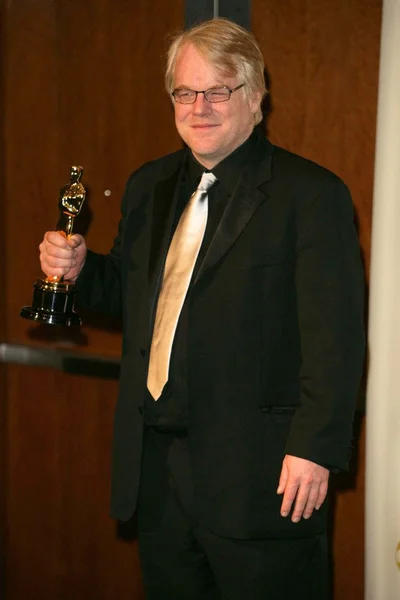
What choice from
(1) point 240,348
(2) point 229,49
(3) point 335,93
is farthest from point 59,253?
(3) point 335,93

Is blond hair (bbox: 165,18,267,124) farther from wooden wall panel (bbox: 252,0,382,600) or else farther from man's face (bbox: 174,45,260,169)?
wooden wall panel (bbox: 252,0,382,600)

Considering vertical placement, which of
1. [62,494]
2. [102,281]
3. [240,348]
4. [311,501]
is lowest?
[62,494]

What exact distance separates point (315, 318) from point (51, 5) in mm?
1669

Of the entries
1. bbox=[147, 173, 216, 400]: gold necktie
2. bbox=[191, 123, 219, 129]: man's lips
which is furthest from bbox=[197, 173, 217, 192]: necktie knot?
bbox=[191, 123, 219, 129]: man's lips

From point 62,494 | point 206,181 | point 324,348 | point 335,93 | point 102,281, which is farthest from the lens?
point 62,494

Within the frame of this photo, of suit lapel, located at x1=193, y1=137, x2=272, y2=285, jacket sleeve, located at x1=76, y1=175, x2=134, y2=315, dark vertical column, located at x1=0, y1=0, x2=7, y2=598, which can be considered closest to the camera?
suit lapel, located at x1=193, y1=137, x2=272, y2=285

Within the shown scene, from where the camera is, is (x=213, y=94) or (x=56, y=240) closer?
(x=213, y=94)

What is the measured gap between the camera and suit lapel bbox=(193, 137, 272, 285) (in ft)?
6.84

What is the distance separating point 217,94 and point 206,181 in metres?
0.21

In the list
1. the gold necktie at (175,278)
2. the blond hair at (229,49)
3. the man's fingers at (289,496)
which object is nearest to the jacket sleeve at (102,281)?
the gold necktie at (175,278)

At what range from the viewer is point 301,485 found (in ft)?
6.62

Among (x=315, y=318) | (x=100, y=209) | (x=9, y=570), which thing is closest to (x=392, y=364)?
(x=315, y=318)

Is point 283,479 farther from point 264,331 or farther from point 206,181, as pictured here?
point 206,181

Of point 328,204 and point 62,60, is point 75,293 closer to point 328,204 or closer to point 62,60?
point 328,204
